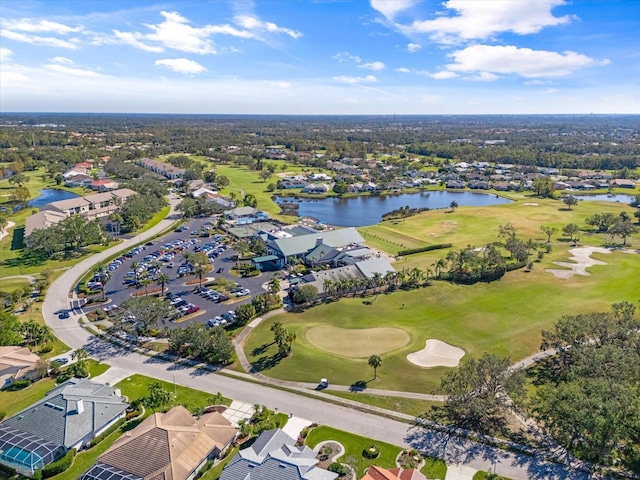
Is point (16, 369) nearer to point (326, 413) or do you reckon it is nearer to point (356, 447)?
point (326, 413)

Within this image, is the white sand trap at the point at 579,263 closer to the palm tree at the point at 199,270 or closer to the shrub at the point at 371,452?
the shrub at the point at 371,452

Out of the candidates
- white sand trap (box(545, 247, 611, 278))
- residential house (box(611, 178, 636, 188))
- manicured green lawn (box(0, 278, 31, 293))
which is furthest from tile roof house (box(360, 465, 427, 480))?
residential house (box(611, 178, 636, 188))

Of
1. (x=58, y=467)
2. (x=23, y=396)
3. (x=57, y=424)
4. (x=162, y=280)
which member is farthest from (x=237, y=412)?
(x=162, y=280)

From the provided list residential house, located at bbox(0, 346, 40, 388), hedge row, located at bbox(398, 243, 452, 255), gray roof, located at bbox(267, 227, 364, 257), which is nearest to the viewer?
residential house, located at bbox(0, 346, 40, 388)

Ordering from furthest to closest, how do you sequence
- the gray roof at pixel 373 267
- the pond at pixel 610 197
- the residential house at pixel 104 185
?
the pond at pixel 610 197 → the residential house at pixel 104 185 → the gray roof at pixel 373 267

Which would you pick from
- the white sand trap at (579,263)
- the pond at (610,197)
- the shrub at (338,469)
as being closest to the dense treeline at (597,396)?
the shrub at (338,469)

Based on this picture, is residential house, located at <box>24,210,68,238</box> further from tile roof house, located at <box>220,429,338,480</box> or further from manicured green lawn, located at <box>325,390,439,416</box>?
tile roof house, located at <box>220,429,338,480</box>
